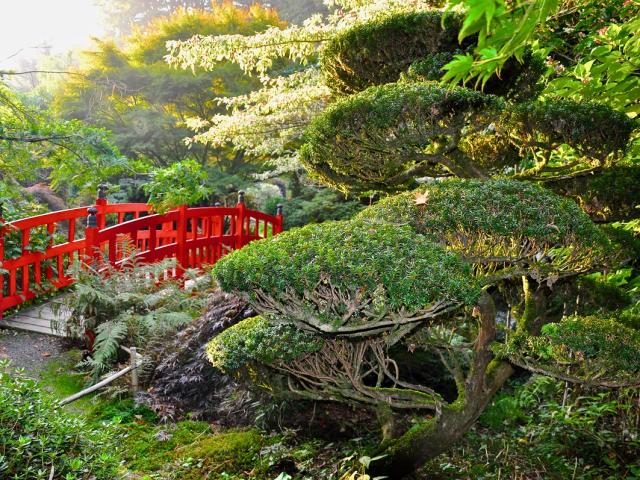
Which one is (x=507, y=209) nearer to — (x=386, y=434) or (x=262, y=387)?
(x=386, y=434)

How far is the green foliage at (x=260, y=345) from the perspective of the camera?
3.00m

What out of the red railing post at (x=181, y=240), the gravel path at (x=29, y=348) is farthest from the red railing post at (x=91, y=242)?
the red railing post at (x=181, y=240)

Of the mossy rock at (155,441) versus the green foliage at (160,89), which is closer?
the mossy rock at (155,441)

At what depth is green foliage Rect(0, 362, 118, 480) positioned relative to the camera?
191 centimetres

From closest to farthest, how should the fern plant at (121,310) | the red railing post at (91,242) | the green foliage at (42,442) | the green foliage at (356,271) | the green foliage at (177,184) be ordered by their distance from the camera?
1. the green foliage at (42,442)
2. the green foliage at (356,271)
3. the fern plant at (121,310)
4. the red railing post at (91,242)
5. the green foliage at (177,184)

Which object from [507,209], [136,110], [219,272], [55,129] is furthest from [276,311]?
[136,110]

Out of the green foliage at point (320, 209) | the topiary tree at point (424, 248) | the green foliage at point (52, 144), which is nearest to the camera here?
the topiary tree at point (424, 248)

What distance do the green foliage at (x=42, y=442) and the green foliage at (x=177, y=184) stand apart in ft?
11.6

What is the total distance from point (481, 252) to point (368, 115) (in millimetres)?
1002

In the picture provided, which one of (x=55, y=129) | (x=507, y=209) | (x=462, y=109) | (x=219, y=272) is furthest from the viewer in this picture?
(x=55, y=129)

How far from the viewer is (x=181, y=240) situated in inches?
245

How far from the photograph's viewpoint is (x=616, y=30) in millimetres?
2941

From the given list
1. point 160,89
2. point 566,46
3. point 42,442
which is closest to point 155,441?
point 42,442

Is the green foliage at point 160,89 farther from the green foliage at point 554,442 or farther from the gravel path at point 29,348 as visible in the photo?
the green foliage at point 554,442
